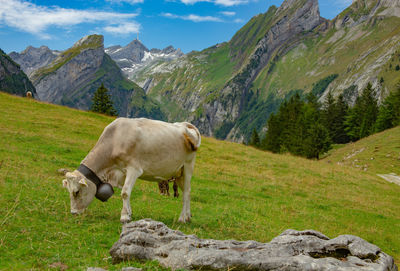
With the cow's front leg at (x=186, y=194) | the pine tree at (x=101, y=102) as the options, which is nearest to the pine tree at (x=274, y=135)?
the pine tree at (x=101, y=102)

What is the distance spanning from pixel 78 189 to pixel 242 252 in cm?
548

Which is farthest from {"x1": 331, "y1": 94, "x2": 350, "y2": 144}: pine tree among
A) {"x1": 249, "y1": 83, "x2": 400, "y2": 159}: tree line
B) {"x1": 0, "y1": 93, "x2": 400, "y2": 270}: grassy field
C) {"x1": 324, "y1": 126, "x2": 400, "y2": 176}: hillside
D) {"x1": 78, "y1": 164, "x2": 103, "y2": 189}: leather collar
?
{"x1": 78, "y1": 164, "x2": 103, "y2": 189}: leather collar

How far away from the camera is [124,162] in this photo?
998 cm

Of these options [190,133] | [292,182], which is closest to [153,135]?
[190,133]

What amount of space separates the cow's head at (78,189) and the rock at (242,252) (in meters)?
2.48

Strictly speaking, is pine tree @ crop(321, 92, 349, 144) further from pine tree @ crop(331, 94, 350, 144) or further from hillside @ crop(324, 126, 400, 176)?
hillside @ crop(324, 126, 400, 176)

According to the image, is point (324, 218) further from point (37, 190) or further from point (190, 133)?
point (37, 190)

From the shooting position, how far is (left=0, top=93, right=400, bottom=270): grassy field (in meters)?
8.10

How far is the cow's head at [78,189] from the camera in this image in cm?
946

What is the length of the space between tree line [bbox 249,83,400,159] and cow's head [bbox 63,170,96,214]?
60216 mm

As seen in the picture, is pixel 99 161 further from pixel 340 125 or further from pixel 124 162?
pixel 340 125

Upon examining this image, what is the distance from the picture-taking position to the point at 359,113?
92.2 m

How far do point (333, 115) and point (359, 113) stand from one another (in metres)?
7.67

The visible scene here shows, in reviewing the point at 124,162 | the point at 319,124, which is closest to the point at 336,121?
the point at 319,124
